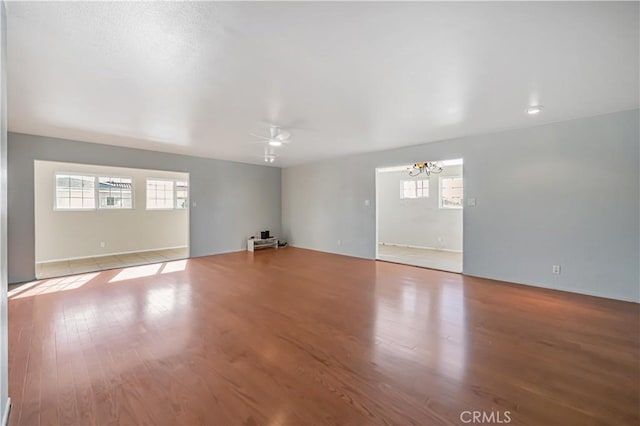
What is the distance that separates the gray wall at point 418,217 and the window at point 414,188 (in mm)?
97

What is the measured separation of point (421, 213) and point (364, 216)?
2.46 m

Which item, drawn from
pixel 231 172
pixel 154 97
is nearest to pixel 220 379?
pixel 154 97

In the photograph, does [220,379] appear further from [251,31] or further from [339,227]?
[339,227]

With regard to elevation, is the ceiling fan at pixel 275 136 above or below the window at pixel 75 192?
above

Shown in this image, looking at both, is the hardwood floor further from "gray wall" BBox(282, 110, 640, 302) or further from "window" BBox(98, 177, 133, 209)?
"window" BBox(98, 177, 133, 209)

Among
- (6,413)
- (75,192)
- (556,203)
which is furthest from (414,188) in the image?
(75,192)

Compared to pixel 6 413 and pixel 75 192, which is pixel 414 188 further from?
pixel 75 192

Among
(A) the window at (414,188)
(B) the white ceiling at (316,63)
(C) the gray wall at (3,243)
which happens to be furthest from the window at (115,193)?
(A) the window at (414,188)

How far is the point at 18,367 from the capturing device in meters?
2.07

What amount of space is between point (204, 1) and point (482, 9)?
1692 millimetres

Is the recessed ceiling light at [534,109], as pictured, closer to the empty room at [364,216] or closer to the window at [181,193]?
the empty room at [364,216]

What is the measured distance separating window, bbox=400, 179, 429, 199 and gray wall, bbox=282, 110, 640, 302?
264cm

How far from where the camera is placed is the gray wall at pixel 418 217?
7.42 m

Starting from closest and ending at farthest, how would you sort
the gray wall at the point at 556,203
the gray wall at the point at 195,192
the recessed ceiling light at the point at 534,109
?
the recessed ceiling light at the point at 534,109 < the gray wall at the point at 556,203 < the gray wall at the point at 195,192
